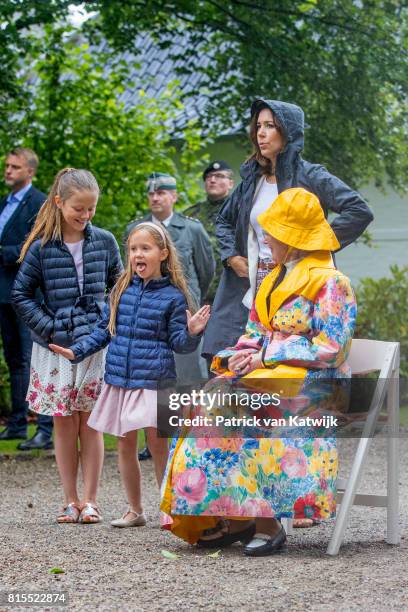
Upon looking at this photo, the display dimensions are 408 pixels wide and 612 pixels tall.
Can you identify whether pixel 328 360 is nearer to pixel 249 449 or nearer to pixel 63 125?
pixel 249 449

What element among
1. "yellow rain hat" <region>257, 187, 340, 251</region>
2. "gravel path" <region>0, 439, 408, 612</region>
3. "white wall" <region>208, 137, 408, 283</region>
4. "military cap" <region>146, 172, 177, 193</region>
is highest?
"white wall" <region>208, 137, 408, 283</region>

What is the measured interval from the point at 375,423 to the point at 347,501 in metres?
0.38

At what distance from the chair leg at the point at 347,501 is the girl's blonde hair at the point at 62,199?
203 centimetres

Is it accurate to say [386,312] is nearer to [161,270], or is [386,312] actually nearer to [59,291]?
[59,291]

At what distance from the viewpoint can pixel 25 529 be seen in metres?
6.36

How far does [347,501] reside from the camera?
18.3 feet

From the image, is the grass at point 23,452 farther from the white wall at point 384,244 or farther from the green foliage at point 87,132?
the white wall at point 384,244

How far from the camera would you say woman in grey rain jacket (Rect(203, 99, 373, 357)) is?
6289 millimetres

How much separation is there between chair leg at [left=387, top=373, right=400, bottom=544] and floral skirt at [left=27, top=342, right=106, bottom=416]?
1.62m

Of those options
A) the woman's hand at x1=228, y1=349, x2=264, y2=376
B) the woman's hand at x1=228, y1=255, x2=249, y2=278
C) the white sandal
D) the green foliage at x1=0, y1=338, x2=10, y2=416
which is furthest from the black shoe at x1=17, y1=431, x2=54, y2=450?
the woman's hand at x1=228, y1=349, x2=264, y2=376

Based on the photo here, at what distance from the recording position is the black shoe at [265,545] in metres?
5.45

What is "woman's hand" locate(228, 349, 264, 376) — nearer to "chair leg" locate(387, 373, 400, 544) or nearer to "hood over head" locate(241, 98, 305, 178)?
"chair leg" locate(387, 373, 400, 544)

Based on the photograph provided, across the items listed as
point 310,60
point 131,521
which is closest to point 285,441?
point 131,521

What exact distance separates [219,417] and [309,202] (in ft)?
3.33
